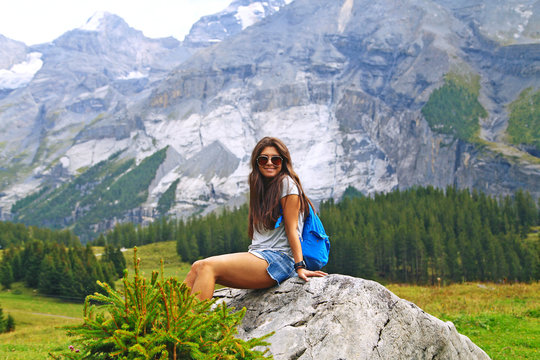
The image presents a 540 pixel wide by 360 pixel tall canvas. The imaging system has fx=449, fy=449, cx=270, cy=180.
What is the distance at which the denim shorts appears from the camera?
339 inches

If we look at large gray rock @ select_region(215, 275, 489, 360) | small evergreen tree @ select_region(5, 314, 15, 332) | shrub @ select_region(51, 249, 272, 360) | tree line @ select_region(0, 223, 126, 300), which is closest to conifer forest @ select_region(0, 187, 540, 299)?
tree line @ select_region(0, 223, 126, 300)

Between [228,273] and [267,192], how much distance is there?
1881 millimetres

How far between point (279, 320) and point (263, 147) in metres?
3.42

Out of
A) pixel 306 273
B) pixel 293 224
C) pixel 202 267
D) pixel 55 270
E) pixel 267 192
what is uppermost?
pixel 267 192

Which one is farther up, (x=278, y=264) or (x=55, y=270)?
(x=278, y=264)

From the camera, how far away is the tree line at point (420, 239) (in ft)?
264

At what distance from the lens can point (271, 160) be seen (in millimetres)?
9141

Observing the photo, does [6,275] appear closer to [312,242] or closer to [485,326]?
[485,326]

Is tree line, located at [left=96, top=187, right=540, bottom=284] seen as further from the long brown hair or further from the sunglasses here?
the sunglasses

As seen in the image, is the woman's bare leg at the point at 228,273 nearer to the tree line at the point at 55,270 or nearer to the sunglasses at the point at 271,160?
the sunglasses at the point at 271,160


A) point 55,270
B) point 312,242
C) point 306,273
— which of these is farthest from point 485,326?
point 55,270

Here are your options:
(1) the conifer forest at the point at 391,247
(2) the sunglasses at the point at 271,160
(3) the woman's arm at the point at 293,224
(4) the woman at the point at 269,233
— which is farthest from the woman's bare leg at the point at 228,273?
(1) the conifer forest at the point at 391,247

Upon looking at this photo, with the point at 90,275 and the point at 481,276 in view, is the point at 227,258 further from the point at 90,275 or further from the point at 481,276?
the point at 481,276

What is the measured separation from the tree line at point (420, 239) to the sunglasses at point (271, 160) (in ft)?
246
